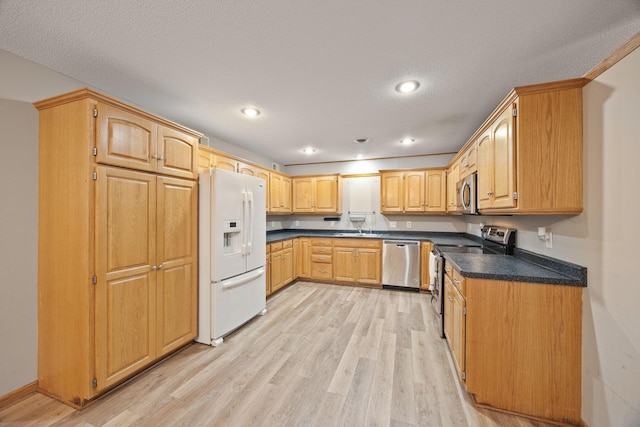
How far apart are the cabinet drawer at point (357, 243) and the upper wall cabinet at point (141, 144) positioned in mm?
2840

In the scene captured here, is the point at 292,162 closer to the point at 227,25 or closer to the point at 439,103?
the point at 439,103

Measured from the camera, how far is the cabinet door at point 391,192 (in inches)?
178

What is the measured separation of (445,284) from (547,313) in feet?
3.28

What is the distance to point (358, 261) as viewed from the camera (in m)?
4.41

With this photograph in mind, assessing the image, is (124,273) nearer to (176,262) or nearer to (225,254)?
(176,262)

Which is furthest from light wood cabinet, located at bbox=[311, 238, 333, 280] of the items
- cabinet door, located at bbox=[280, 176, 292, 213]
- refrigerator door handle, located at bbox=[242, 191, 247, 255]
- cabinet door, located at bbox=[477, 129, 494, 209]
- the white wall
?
the white wall

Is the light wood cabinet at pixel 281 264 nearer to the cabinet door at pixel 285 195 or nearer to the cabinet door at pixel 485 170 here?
the cabinet door at pixel 285 195

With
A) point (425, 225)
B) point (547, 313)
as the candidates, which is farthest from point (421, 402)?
point (425, 225)

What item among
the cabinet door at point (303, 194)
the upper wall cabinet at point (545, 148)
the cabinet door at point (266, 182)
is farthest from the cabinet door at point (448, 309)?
the cabinet door at point (303, 194)

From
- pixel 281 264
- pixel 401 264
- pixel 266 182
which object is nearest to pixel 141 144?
pixel 266 182

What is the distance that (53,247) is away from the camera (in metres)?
1.75

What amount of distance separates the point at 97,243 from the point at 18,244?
2.07ft

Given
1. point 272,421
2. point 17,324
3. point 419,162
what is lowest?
point 272,421

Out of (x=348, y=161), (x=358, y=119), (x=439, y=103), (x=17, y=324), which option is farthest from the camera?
(x=348, y=161)
